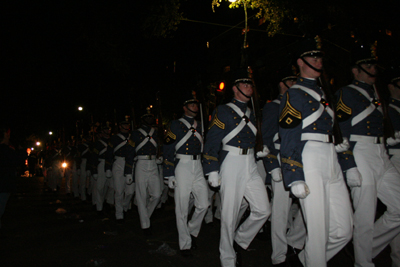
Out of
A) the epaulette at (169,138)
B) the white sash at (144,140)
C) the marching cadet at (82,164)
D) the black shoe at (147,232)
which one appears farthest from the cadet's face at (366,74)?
the marching cadet at (82,164)

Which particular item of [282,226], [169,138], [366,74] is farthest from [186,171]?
[366,74]

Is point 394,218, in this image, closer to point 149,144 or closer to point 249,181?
point 249,181

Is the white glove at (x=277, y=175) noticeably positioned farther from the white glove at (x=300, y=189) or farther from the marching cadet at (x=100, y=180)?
the marching cadet at (x=100, y=180)

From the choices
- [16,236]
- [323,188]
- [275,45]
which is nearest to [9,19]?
[16,236]

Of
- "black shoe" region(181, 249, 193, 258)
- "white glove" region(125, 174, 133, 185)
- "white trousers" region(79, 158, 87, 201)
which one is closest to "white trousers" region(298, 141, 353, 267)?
"black shoe" region(181, 249, 193, 258)

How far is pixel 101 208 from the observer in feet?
32.6

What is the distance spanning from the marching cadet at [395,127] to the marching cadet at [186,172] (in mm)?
2638

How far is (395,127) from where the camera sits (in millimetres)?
4871

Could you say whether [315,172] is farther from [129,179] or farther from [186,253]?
[129,179]

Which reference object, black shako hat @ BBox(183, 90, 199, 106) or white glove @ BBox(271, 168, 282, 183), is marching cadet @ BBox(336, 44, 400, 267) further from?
black shako hat @ BBox(183, 90, 199, 106)

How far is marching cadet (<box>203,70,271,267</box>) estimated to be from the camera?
4383mm

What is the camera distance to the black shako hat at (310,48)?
3.82 meters

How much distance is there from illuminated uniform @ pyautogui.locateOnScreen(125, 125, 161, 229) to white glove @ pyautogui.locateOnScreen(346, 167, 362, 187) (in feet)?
14.1

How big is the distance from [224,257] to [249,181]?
1001mm
